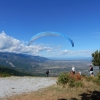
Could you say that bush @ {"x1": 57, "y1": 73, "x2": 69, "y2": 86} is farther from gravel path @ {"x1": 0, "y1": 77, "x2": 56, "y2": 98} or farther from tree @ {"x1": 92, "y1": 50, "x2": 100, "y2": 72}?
tree @ {"x1": 92, "y1": 50, "x2": 100, "y2": 72}

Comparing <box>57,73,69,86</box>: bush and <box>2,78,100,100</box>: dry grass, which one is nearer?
<box>2,78,100,100</box>: dry grass

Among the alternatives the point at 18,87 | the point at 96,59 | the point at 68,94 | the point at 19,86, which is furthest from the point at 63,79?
the point at 96,59

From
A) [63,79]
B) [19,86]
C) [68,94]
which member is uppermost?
[63,79]

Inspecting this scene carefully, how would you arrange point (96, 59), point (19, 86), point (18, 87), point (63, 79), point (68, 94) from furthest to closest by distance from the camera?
point (96, 59)
point (19, 86)
point (18, 87)
point (63, 79)
point (68, 94)

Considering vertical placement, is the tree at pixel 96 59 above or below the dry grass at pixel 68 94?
above

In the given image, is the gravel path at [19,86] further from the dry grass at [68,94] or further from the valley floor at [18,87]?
the dry grass at [68,94]

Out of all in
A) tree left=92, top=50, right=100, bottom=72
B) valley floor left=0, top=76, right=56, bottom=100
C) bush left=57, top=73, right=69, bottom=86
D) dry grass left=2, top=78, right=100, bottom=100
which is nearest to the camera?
dry grass left=2, top=78, right=100, bottom=100

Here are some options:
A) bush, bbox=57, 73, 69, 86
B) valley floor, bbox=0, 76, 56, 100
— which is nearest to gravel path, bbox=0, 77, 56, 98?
valley floor, bbox=0, 76, 56, 100

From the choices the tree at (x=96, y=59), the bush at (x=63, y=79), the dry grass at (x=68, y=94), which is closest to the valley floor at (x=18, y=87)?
the dry grass at (x=68, y=94)

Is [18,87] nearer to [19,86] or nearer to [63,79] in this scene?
[19,86]

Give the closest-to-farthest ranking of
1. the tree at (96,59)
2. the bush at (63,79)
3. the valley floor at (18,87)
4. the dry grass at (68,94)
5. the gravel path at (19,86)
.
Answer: the dry grass at (68,94)
the valley floor at (18,87)
the gravel path at (19,86)
the bush at (63,79)
the tree at (96,59)

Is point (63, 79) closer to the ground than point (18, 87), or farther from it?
farther from it

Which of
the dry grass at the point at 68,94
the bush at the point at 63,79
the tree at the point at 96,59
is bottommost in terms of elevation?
the dry grass at the point at 68,94

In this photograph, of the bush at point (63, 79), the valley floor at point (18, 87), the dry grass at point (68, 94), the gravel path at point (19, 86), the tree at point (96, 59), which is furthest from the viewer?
the tree at point (96, 59)
